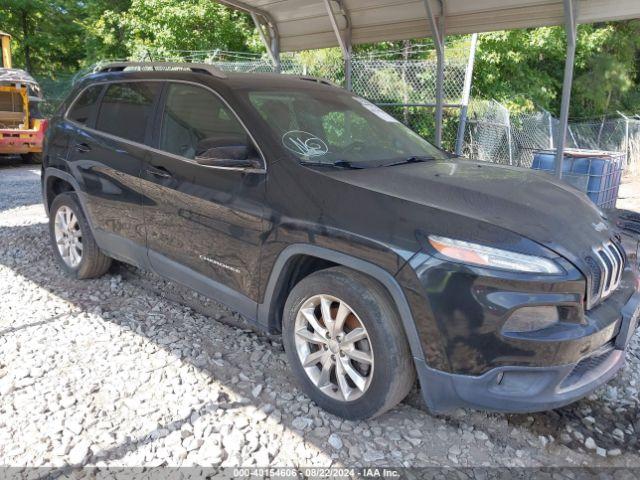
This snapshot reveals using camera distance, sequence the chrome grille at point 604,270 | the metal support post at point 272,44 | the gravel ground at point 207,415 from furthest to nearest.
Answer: the metal support post at point 272,44, the gravel ground at point 207,415, the chrome grille at point 604,270

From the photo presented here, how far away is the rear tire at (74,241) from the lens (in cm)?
466

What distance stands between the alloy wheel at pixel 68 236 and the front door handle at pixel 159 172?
129 cm

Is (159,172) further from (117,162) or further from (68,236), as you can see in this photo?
(68,236)

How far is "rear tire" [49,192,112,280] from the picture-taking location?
4664 mm

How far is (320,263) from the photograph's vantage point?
3.08m

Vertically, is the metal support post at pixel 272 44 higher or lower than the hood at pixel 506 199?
higher

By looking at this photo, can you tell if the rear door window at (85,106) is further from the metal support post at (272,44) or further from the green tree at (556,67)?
the green tree at (556,67)

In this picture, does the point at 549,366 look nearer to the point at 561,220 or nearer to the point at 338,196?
the point at 561,220

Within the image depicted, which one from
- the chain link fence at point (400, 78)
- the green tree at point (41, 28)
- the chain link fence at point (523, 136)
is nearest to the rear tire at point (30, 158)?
the chain link fence at point (400, 78)

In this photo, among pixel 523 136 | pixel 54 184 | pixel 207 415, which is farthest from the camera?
pixel 523 136

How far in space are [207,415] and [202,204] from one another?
1.30m

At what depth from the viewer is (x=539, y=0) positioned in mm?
5719

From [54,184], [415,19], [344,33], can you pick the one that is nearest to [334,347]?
[54,184]

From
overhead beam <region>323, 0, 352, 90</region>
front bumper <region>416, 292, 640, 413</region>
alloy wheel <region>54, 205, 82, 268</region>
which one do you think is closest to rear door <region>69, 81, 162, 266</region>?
alloy wheel <region>54, 205, 82, 268</region>
